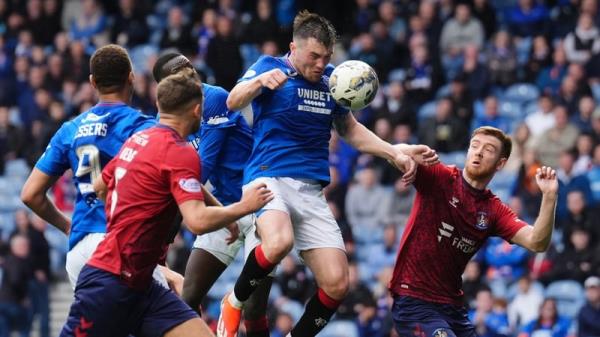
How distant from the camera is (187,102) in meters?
9.39

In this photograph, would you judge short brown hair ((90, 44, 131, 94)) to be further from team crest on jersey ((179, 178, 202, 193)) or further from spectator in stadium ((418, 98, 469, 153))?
spectator in stadium ((418, 98, 469, 153))

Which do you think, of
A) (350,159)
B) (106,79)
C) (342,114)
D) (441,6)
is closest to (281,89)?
(342,114)

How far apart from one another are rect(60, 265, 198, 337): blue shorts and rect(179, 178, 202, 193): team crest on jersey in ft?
2.82

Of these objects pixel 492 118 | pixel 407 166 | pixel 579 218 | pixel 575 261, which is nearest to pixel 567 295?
pixel 575 261

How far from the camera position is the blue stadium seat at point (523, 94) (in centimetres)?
2252

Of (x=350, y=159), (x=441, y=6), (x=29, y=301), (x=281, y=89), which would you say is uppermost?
(x=441, y=6)

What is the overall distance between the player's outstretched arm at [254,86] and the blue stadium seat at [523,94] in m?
12.4

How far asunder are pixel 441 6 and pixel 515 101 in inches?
115

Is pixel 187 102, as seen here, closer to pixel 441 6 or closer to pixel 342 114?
→ pixel 342 114

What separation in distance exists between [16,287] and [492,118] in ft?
27.2

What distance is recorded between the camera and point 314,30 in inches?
435

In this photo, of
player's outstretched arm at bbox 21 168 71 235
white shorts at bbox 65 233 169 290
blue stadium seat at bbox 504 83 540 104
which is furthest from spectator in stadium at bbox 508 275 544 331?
player's outstretched arm at bbox 21 168 71 235

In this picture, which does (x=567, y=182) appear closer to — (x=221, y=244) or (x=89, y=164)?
(x=221, y=244)

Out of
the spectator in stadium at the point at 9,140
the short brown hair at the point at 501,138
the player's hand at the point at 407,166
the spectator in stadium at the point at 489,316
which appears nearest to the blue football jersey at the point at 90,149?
the player's hand at the point at 407,166
